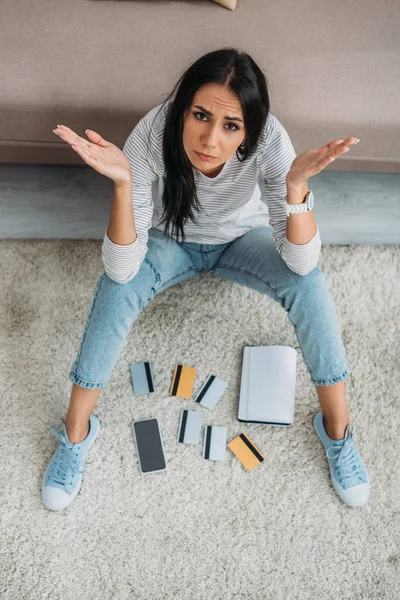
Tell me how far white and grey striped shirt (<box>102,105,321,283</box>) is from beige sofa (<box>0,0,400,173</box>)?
20 cm

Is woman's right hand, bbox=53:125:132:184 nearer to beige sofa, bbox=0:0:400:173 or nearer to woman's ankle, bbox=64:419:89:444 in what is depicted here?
beige sofa, bbox=0:0:400:173

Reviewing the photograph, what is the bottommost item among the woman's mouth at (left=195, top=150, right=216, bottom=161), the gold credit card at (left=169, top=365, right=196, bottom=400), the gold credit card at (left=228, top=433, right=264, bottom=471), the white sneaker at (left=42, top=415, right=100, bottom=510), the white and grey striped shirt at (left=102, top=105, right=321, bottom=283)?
the white sneaker at (left=42, top=415, right=100, bottom=510)

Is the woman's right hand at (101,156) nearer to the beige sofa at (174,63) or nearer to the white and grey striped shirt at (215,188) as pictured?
the white and grey striped shirt at (215,188)

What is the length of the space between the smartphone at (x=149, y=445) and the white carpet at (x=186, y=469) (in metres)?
0.02

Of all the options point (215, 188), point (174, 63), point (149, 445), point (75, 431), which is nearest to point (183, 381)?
point (149, 445)

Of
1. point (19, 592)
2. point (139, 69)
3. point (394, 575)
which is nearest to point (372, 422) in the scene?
point (394, 575)

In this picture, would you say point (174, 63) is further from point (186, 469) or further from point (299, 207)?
point (186, 469)

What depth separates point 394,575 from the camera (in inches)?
56.7

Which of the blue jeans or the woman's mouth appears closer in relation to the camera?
the woman's mouth

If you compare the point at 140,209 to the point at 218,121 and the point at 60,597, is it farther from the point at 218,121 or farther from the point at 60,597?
the point at 60,597

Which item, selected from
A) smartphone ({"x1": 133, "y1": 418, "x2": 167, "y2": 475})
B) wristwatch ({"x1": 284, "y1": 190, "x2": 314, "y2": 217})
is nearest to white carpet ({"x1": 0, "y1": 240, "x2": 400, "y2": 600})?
smartphone ({"x1": 133, "y1": 418, "x2": 167, "y2": 475})

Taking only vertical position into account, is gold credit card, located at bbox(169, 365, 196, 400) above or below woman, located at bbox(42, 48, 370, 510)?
below

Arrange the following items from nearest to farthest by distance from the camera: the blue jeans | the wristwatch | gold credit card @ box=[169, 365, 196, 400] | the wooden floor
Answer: the wristwatch < the blue jeans < gold credit card @ box=[169, 365, 196, 400] < the wooden floor

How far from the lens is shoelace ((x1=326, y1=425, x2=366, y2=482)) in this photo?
146 cm
